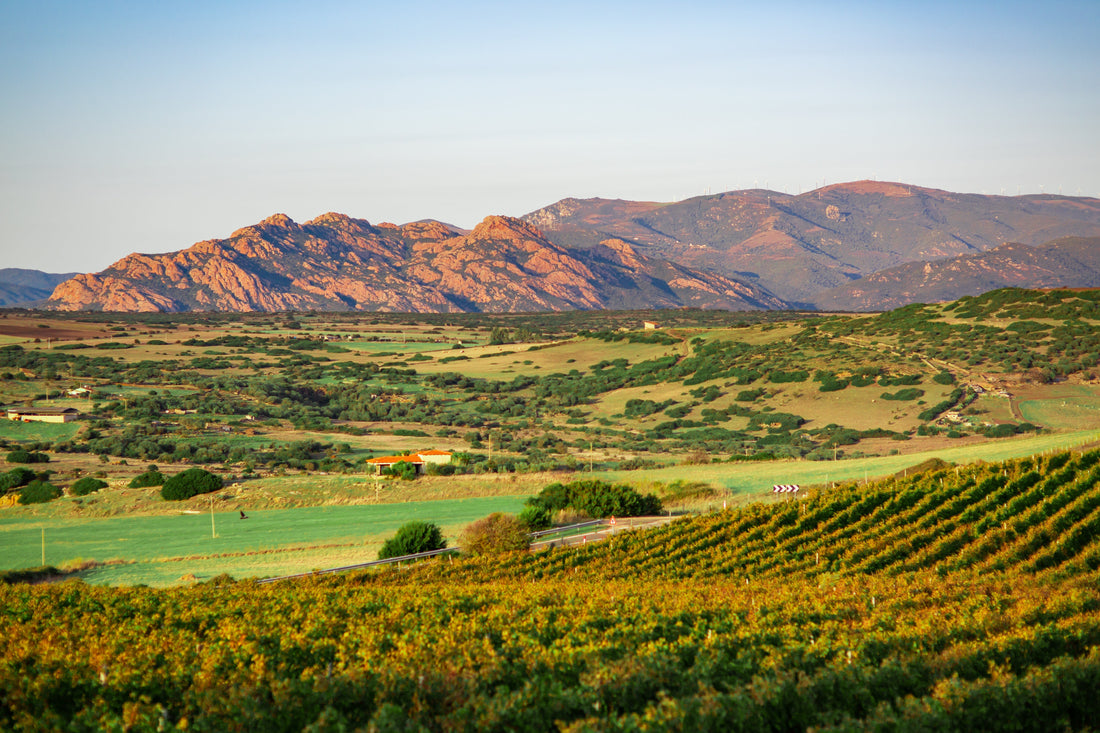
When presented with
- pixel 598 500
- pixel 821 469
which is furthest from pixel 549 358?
pixel 598 500

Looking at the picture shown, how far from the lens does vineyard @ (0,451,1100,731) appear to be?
31.5ft

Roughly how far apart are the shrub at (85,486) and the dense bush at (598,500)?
2547cm

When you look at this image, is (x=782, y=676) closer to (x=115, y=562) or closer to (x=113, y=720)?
(x=113, y=720)

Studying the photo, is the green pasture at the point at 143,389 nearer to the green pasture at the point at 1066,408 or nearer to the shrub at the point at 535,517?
the shrub at the point at 535,517

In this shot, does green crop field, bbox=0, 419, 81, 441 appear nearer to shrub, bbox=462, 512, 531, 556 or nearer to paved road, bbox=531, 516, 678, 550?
shrub, bbox=462, 512, 531, 556

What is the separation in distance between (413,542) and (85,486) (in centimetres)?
2540

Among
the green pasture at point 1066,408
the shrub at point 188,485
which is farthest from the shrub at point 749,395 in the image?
the shrub at point 188,485

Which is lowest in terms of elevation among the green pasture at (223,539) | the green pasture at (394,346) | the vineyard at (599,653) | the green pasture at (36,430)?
the green pasture at (223,539)

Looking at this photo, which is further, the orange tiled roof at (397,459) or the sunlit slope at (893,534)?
the orange tiled roof at (397,459)

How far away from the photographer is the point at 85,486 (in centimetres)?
4841

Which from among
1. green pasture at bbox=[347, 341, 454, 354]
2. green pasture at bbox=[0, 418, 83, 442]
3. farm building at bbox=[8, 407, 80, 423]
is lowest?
green pasture at bbox=[0, 418, 83, 442]

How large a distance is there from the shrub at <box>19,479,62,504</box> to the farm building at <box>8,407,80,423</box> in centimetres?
3237

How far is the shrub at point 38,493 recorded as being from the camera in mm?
47219

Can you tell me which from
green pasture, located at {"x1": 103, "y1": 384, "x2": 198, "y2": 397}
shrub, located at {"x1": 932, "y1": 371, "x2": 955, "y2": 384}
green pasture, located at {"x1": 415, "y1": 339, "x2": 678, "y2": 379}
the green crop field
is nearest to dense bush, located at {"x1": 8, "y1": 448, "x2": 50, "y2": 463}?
the green crop field
